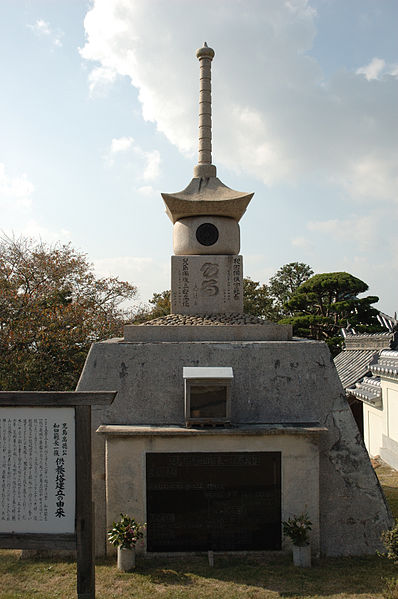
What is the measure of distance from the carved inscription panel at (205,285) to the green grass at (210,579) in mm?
4928

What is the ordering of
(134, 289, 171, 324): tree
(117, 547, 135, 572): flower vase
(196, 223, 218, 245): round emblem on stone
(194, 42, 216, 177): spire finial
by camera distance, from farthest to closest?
1. (134, 289, 171, 324): tree
2. (194, 42, 216, 177): spire finial
3. (196, 223, 218, 245): round emblem on stone
4. (117, 547, 135, 572): flower vase

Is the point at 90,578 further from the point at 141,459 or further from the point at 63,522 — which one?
the point at 141,459

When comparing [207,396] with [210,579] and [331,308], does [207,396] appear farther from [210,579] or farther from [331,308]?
[331,308]

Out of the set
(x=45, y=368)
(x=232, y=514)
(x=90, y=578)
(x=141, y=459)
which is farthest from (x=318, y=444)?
(x=45, y=368)

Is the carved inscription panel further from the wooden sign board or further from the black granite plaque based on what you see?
the wooden sign board

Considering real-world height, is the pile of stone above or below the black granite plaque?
above

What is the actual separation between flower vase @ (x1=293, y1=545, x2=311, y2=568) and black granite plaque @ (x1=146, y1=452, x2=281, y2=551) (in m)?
0.37

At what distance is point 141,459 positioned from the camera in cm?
725

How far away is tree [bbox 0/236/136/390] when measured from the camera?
12.2 metres

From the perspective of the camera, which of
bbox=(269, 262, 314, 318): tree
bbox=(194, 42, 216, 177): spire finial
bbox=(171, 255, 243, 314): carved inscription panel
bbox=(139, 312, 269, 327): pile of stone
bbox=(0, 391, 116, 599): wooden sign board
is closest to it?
bbox=(0, 391, 116, 599): wooden sign board

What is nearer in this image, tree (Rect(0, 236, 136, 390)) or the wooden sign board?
the wooden sign board

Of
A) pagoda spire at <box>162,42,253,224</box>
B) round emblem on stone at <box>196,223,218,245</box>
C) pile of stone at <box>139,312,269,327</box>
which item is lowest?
pile of stone at <box>139,312,269,327</box>

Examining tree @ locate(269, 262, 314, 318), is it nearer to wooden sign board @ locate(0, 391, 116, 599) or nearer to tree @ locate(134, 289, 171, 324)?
tree @ locate(134, 289, 171, 324)

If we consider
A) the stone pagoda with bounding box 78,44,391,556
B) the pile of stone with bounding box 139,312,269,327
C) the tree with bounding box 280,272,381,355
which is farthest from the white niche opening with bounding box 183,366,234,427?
the tree with bounding box 280,272,381,355
